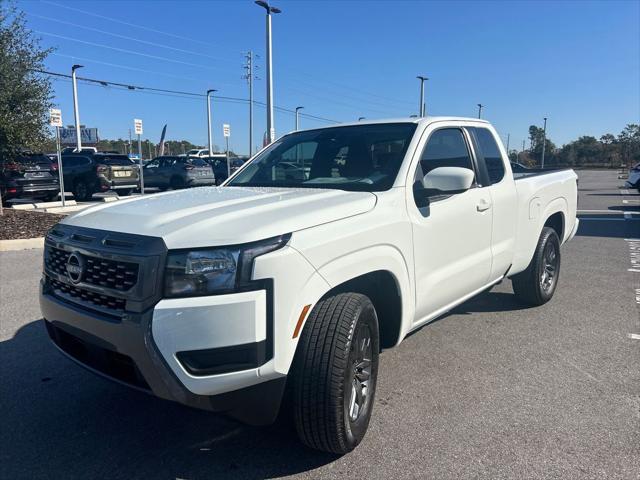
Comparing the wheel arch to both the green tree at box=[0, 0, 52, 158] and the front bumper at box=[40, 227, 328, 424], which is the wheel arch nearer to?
the front bumper at box=[40, 227, 328, 424]

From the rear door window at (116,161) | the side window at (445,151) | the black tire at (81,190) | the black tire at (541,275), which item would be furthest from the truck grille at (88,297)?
the rear door window at (116,161)

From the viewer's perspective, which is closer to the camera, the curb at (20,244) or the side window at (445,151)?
the side window at (445,151)

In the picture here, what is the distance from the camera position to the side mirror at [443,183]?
3230mm

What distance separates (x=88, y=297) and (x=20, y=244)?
7735 millimetres

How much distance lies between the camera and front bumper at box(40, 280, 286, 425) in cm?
222

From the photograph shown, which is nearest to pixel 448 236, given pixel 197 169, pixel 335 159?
pixel 335 159

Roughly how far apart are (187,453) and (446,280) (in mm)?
2031

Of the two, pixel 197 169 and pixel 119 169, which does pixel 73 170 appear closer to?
pixel 119 169

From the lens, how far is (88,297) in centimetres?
260

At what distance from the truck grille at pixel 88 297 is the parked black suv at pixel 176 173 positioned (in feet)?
63.6

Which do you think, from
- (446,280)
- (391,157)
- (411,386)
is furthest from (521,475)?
(391,157)

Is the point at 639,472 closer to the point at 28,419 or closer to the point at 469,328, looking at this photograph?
the point at 469,328

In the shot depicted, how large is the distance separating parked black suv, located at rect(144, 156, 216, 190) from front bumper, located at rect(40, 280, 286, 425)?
1989 centimetres

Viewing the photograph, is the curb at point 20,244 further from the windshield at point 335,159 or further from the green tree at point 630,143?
the green tree at point 630,143
